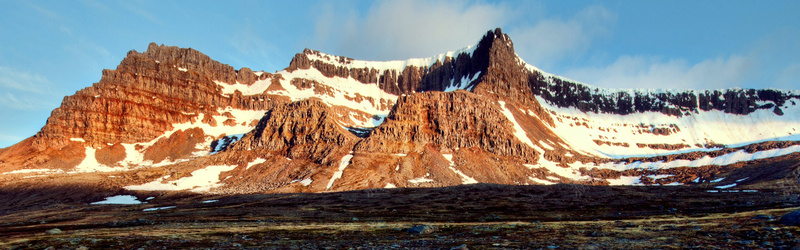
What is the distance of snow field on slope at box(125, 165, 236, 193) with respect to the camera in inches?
5113

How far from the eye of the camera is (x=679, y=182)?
509 feet

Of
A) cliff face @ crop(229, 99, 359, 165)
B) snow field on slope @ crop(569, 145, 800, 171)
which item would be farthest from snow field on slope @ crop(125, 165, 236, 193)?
snow field on slope @ crop(569, 145, 800, 171)

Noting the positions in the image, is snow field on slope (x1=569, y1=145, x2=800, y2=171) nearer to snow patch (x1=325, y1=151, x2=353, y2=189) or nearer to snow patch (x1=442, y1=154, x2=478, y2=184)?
snow patch (x1=442, y1=154, x2=478, y2=184)

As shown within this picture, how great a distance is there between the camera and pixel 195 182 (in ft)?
456

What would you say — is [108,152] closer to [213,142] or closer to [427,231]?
[213,142]

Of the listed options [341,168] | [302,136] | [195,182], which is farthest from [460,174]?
[195,182]

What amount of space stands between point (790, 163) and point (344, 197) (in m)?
159

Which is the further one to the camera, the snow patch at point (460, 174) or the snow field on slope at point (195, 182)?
the snow patch at point (460, 174)

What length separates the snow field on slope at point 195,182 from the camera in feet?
426

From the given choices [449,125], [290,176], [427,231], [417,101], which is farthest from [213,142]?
[427,231]

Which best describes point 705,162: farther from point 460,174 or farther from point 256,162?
point 256,162

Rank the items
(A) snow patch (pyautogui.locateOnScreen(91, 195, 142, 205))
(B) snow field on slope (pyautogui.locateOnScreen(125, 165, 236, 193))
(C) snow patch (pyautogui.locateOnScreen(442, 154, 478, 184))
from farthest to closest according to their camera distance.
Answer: (C) snow patch (pyautogui.locateOnScreen(442, 154, 478, 184)) → (B) snow field on slope (pyautogui.locateOnScreen(125, 165, 236, 193)) → (A) snow patch (pyautogui.locateOnScreen(91, 195, 142, 205))

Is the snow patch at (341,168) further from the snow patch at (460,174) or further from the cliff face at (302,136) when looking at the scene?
the snow patch at (460,174)

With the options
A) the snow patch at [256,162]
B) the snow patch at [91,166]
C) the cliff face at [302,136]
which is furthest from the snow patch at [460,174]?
the snow patch at [91,166]
